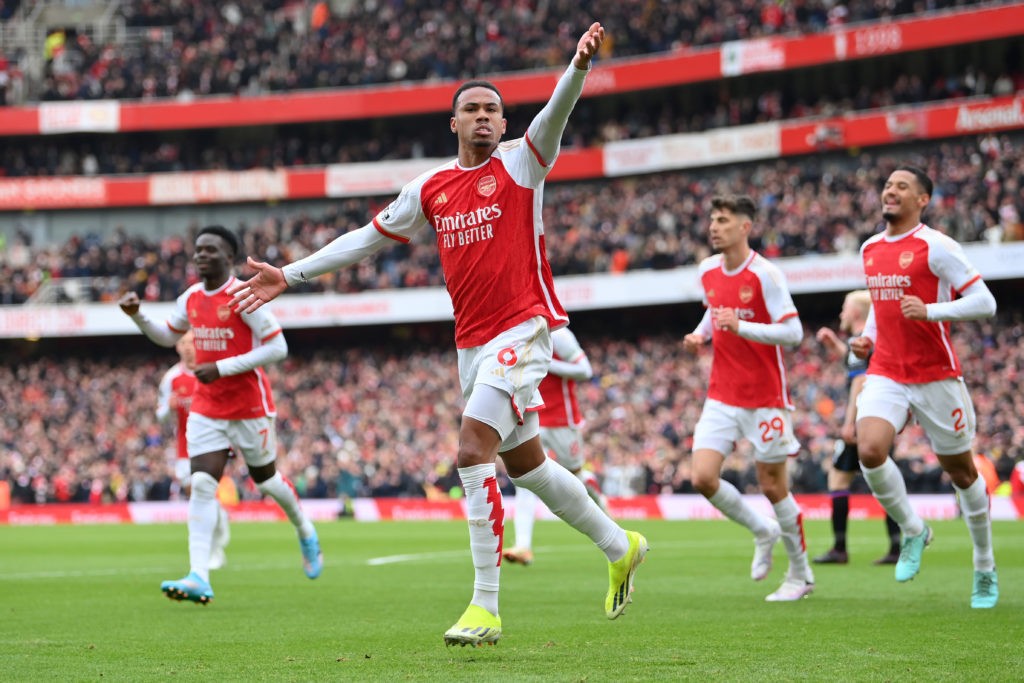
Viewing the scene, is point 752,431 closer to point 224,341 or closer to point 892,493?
point 892,493

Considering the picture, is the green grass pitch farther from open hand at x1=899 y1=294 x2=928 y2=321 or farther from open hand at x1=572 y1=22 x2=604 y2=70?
open hand at x1=572 y1=22 x2=604 y2=70

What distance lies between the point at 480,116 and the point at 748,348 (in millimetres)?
4248

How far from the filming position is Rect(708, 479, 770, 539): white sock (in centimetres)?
1052

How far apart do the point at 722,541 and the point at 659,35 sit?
27400 millimetres

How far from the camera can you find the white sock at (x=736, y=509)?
10516mm

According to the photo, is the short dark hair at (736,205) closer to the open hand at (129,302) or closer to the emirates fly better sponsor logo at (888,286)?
the emirates fly better sponsor logo at (888,286)

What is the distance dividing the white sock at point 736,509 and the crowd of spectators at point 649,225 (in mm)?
23804

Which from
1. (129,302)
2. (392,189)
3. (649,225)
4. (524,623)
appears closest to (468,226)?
(524,623)

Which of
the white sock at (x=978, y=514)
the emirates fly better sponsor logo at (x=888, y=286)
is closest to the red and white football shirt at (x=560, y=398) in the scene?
the emirates fly better sponsor logo at (x=888, y=286)

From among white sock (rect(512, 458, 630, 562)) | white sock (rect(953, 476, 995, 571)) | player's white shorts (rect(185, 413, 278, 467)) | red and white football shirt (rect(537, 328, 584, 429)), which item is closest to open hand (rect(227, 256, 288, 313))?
white sock (rect(512, 458, 630, 562))

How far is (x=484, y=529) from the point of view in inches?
276

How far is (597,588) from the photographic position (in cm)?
1139

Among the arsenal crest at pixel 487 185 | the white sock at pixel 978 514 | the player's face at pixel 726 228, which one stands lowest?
the white sock at pixel 978 514

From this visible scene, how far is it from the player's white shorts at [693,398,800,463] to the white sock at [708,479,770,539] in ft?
1.03
